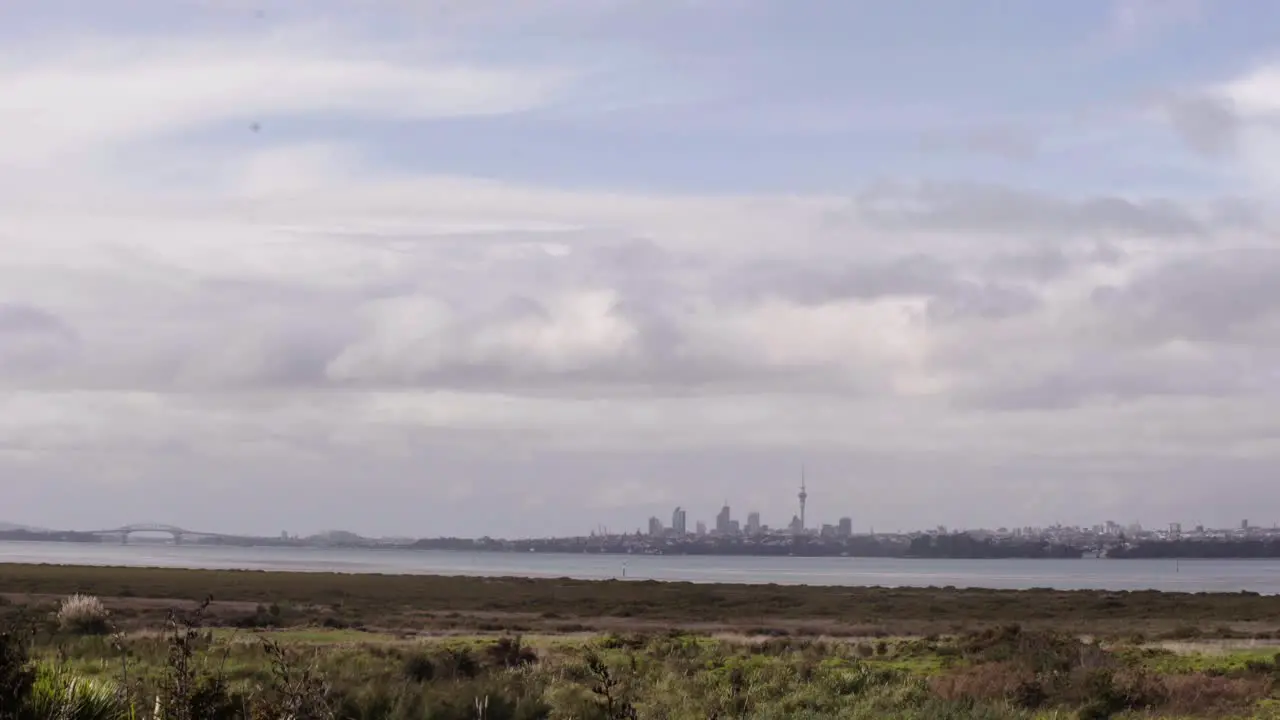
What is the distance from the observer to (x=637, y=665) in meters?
28.3

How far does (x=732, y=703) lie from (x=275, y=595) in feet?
193

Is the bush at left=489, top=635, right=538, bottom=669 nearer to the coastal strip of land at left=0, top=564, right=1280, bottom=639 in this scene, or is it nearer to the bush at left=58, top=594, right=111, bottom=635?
the bush at left=58, top=594, right=111, bottom=635

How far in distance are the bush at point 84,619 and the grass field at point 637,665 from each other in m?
0.22

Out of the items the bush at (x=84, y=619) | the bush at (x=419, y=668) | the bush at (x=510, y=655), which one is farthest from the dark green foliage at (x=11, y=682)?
the bush at (x=84, y=619)

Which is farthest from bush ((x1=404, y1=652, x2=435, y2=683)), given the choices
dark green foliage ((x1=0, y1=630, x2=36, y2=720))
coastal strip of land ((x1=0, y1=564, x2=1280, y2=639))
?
coastal strip of land ((x1=0, y1=564, x2=1280, y2=639))

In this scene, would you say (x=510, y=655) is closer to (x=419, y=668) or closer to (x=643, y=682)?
(x=419, y=668)

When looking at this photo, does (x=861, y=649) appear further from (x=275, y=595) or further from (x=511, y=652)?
(x=275, y=595)

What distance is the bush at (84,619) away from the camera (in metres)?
33.5

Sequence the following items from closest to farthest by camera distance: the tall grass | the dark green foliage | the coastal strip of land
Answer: the dark green foliage
the tall grass
the coastal strip of land

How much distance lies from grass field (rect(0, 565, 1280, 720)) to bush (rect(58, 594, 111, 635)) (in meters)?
0.22

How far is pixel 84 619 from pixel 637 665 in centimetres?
1477

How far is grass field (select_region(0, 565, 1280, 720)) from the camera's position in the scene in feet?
44.0

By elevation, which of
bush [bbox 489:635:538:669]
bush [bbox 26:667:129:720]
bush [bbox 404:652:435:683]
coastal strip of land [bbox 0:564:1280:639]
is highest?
bush [bbox 26:667:129:720]

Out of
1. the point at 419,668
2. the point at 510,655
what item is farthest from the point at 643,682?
the point at 510,655
